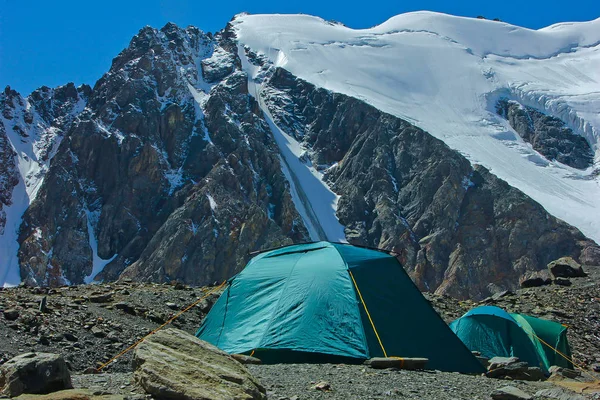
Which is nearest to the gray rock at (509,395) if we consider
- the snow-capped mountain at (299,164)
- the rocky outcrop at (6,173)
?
the snow-capped mountain at (299,164)

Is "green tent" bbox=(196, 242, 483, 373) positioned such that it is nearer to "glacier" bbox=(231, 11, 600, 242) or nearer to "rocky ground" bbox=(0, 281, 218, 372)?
"rocky ground" bbox=(0, 281, 218, 372)

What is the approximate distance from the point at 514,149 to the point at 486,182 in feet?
56.2

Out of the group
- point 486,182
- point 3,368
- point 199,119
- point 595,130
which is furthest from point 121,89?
point 3,368

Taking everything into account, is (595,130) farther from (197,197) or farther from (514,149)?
(197,197)

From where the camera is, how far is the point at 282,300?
1383cm

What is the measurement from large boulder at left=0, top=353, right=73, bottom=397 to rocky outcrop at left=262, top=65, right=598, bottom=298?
206 ft

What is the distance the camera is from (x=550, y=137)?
319 ft

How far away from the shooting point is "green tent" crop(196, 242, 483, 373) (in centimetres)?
1284

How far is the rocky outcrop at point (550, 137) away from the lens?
311ft

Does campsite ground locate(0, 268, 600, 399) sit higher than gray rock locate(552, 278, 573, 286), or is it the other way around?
campsite ground locate(0, 268, 600, 399)

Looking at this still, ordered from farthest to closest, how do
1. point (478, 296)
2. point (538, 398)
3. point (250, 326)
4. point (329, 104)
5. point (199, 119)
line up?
point (329, 104) → point (199, 119) → point (478, 296) → point (250, 326) → point (538, 398)

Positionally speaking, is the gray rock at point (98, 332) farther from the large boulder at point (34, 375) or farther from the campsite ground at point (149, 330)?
the large boulder at point (34, 375)

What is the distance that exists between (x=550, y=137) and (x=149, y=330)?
93909 mm

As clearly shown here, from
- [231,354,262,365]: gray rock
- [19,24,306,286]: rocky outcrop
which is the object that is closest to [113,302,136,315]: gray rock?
[231,354,262,365]: gray rock
